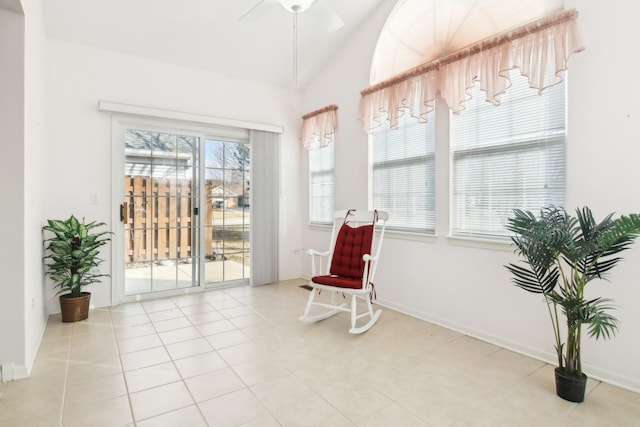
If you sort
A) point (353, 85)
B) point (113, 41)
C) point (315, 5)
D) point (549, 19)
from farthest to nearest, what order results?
point (353, 85) < point (113, 41) < point (315, 5) < point (549, 19)

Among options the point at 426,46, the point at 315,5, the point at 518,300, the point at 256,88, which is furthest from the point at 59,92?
the point at 518,300

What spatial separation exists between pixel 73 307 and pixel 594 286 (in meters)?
4.29

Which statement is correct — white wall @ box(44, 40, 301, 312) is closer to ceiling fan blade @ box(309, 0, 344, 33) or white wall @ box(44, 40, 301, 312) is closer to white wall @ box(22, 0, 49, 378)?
white wall @ box(22, 0, 49, 378)

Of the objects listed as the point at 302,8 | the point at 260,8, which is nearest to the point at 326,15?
the point at 302,8

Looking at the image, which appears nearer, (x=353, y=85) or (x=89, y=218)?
(x=89, y=218)

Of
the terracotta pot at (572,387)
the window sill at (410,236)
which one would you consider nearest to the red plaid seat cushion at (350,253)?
the window sill at (410,236)

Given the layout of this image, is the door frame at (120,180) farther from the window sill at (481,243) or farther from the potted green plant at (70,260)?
the window sill at (481,243)

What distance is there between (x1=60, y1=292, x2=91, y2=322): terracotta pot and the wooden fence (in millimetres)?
699

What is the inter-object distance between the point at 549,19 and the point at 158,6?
11.0 ft

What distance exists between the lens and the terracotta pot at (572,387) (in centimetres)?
188

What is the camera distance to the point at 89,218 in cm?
353

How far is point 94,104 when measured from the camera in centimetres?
353

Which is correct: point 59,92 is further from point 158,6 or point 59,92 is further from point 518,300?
point 518,300

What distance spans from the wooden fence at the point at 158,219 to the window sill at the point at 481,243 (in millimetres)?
3034
